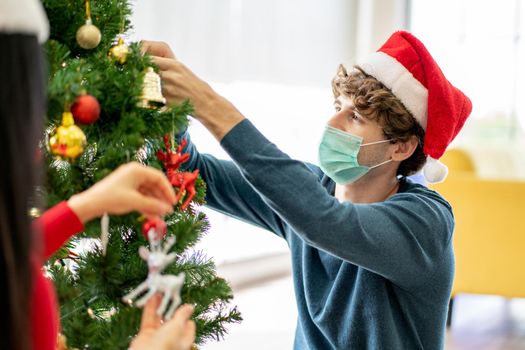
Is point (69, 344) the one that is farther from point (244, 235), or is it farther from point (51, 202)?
point (244, 235)

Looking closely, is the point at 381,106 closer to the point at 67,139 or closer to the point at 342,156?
the point at 342,156

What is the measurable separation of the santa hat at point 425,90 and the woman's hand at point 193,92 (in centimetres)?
54

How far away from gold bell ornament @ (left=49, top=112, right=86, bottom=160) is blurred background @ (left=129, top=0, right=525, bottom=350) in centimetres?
141

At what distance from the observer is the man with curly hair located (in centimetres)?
103

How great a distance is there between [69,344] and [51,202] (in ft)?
0.59

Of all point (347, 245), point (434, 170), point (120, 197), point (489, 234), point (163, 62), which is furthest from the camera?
point (489, 234)

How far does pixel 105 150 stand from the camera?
0.83m

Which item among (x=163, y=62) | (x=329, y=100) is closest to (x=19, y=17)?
(x=163, y=62)

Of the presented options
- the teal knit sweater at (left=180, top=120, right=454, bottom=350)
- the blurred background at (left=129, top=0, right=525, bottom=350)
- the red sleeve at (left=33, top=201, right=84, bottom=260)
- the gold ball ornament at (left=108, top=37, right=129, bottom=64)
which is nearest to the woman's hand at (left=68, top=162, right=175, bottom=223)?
the red sleeve at (left=33, top=201, right=84, bottom=260)

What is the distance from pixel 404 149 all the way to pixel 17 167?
115cm

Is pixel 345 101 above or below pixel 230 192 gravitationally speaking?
above

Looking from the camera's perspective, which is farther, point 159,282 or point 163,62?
point 163,62

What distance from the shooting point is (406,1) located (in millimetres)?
5516

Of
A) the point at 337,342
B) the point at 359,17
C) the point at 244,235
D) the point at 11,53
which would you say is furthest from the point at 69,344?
the point at 359,17
